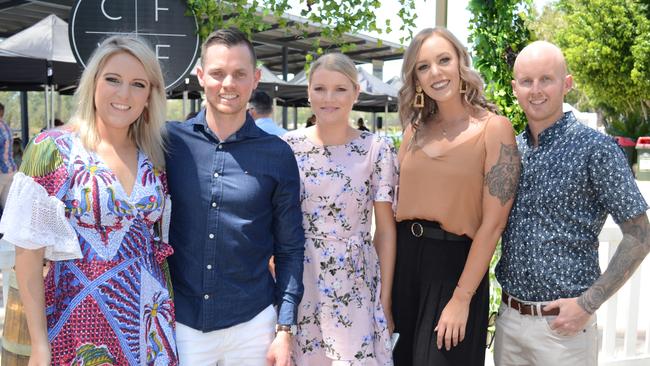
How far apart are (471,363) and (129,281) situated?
149 cm

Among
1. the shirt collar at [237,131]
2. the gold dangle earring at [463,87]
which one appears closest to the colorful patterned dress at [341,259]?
the shirt collar at [237,131]

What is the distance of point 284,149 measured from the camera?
238 centimetres

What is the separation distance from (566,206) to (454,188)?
45 centimetres

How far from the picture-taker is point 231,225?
2232 millimetres

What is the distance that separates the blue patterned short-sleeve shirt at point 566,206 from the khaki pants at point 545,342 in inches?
4.4

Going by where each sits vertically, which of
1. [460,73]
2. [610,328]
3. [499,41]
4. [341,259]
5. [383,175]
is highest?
[499,41]

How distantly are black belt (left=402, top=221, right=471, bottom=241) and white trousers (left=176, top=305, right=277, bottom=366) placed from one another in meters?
0.74

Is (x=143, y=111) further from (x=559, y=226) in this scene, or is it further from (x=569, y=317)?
(x=569, y=317)

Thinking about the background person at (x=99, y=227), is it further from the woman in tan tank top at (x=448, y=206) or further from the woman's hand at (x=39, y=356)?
the woman in tan tank top at (x=448, y=206)

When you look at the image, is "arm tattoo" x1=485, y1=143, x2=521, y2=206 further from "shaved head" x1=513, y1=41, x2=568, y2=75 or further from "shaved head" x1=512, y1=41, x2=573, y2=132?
"shaved head" x1=513, y1=41, x2=568, y2=75

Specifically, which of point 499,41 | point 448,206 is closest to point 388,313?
point 448,206

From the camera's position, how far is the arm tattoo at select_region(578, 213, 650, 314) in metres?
2.35

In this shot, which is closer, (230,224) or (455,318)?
(230,224)

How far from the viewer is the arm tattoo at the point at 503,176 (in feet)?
8.09
